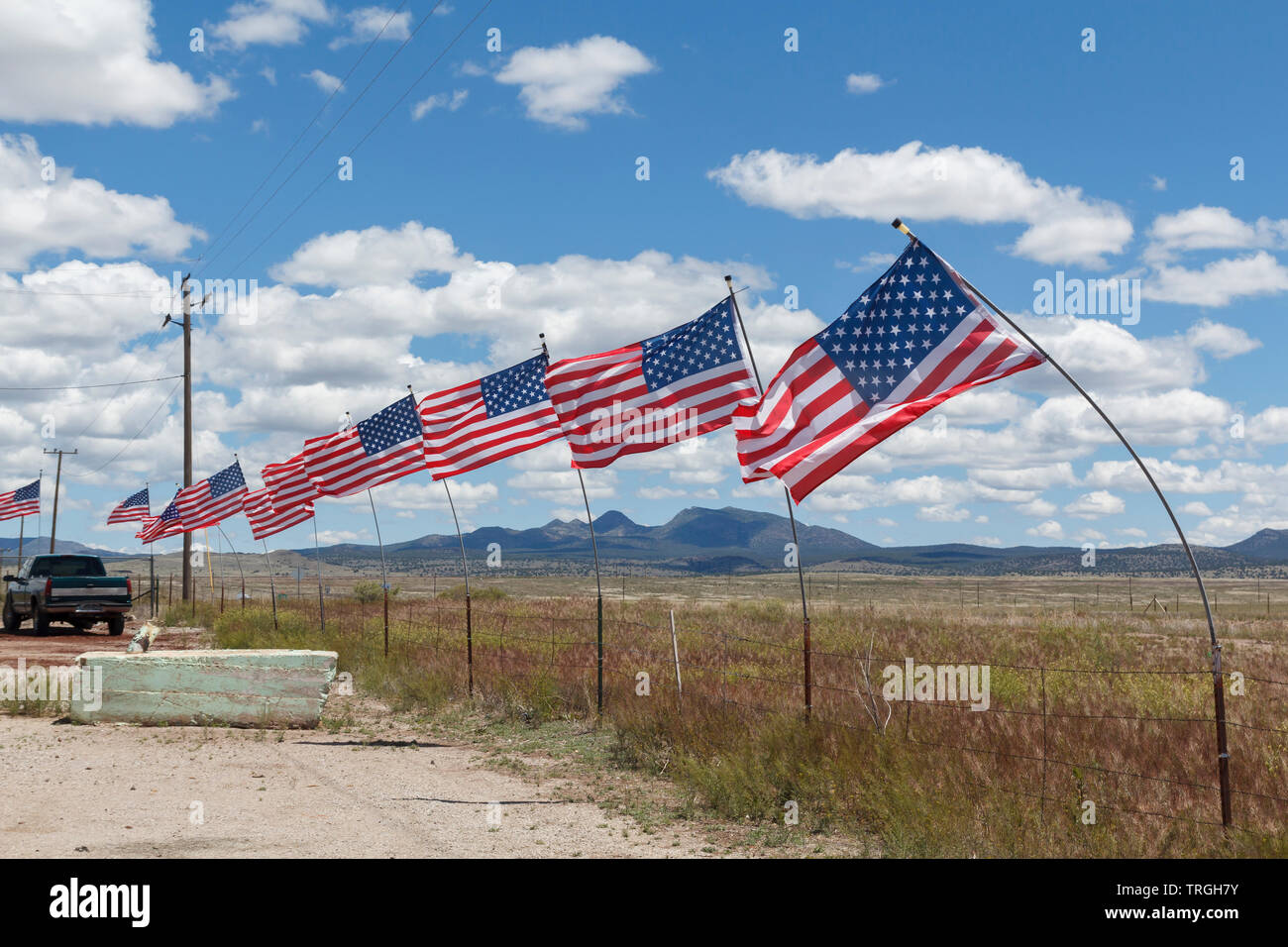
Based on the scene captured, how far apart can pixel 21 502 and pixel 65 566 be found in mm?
19737

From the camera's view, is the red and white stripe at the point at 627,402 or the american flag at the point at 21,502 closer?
the red and white stripe at the point at 627,402

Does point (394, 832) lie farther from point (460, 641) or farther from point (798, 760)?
point (460, 641)

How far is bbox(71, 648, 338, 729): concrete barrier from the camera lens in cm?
1488

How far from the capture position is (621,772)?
11969 mm

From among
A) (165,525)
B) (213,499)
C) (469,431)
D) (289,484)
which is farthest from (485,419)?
(165,525)

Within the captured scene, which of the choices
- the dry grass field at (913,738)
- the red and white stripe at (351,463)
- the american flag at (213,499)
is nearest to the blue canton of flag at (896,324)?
the dry grass field at (913,738)

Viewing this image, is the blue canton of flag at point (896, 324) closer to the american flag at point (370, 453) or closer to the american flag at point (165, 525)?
the american flag at point (370, 453)

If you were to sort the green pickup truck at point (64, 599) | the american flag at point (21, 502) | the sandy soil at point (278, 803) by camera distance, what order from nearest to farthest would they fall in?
the sandy soil at point (278, 803), the green pickup truck at point (64, 599), the american flag at point (21, 502)

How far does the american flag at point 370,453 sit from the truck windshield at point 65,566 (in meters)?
13.6

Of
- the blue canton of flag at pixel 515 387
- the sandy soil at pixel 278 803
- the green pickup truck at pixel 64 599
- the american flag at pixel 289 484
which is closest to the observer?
the sandy soil at pixel 278 803

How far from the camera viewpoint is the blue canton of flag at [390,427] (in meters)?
19.2

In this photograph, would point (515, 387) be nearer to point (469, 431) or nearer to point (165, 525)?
point (469, 431)

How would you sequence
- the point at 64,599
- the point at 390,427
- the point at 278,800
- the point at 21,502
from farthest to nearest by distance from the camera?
the point at 21,502 < the point at 64,599 < the point at 390,427 < the point at 278,800

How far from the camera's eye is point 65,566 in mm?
32406
